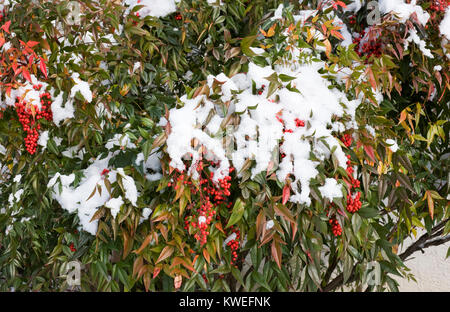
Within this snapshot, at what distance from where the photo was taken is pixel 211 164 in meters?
1.37

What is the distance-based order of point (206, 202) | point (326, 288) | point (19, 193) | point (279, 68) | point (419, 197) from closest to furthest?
point (206, 202) < point (279, 68) < point (19, 193) < point (419, 197) < point (326, 288)

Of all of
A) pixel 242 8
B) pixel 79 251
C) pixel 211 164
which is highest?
pixel 242 8

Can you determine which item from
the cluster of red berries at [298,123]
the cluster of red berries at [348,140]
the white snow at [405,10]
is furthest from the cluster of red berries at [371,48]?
the cluster of red berries at [298,123]

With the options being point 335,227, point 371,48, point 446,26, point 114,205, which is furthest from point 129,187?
point 446,26

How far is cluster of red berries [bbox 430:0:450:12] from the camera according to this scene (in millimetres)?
1661

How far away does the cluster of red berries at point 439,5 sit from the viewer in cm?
166

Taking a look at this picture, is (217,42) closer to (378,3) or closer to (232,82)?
(232,82)

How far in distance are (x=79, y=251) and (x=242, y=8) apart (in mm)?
1076

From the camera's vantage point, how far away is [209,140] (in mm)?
1302

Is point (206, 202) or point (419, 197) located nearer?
point (206, 202)

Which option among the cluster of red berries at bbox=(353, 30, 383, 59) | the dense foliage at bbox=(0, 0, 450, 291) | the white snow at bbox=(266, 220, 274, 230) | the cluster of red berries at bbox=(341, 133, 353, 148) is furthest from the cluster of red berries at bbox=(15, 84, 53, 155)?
the cluster of red berries at bbox=(353, 30, 383, 59)

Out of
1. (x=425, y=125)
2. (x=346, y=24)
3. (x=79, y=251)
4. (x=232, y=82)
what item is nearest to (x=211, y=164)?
(x=232, y=82)

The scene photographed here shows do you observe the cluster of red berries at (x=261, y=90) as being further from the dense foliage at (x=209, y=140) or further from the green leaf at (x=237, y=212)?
the green leaf at (x=237, y=212)

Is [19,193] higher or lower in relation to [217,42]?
lower
